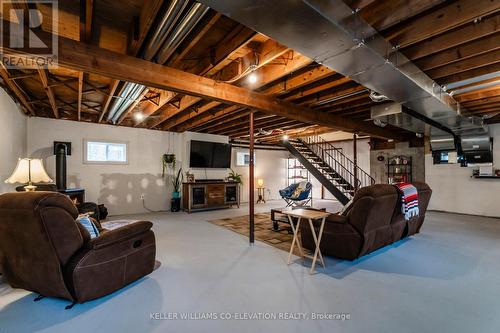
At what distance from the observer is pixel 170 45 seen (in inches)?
92.3

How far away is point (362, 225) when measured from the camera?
3.02 m

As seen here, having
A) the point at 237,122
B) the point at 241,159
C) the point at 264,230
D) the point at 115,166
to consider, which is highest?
the point at 237,122

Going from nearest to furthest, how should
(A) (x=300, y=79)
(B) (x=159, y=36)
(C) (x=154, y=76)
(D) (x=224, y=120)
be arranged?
(B) (x=159, y=36)
(C) (x=154, y=76)
(A) (x=300, y=79)
(D) (x=224, y=120)

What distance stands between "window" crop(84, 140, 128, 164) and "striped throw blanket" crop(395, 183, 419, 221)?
6649mm

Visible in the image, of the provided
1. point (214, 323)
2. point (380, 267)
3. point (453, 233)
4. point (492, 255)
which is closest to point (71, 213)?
point (214, 323)

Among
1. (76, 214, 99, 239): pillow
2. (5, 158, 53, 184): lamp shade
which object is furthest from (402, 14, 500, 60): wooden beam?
(5, 158, 53, 184): lamp shade

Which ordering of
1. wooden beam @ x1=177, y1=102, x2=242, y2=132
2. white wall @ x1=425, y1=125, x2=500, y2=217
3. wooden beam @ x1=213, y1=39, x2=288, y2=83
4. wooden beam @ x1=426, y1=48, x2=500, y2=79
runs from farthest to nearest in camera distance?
white wall @ x1=425, y1=125, x2=500, y2=217 → wooden beam @ x1=177, y1=102, x2=242, y2=132 → wooden beam @ x1=426, y1=48, x2=500, y2=79 → wooden beam @ x1=213, y1=39, x2=288, y2=83

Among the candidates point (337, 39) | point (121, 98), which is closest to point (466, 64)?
point (337, 39)

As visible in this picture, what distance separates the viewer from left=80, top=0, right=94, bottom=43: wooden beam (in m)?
1.93

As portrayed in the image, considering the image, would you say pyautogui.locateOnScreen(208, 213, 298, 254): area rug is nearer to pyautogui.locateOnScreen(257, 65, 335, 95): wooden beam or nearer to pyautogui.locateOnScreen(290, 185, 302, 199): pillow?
pyautogui.locateOnScreen(290, 185, 302, 199): pillow

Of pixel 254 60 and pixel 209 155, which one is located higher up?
pixel 254 60

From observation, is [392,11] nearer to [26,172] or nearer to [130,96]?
[130,96]

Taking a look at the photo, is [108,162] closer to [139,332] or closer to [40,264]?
[40,264]

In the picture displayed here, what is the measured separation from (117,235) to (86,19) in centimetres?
204
